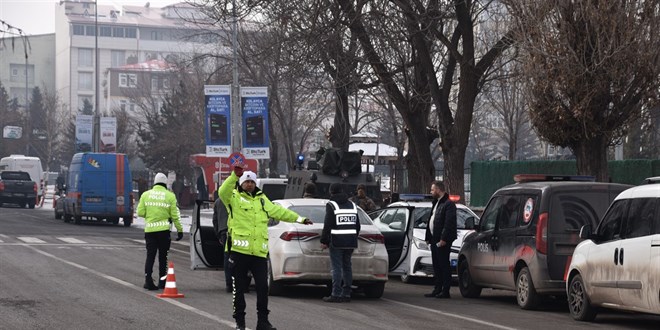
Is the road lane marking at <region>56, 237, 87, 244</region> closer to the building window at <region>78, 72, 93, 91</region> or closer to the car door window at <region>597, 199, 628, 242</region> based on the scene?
the car door window at <region>597, 199, 628, 242</region>

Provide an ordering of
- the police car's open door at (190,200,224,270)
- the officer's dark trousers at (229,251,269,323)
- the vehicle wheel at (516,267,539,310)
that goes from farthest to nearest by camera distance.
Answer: the police car's open door at (190,200,224,270)
the vehicle wheel at (516,267,539,310)
the officer's dark trousers at (229,251,269,323)

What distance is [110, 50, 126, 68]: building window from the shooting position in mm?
164625

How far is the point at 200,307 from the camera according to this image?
1551 centimetres

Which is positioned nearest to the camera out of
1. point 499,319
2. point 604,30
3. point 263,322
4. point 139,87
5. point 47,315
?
point 263,322

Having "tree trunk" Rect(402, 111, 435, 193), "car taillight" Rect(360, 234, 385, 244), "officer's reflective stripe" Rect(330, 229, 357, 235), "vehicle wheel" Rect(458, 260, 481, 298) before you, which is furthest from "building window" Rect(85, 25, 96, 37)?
"officer's reflective stripe" Rect(330, 229, 357, 235)

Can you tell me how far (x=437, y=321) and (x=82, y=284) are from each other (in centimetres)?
638

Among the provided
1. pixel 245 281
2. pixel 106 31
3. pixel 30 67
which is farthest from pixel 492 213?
pixel 106 31

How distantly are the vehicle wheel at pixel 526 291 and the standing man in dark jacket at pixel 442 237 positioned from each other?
1.87 m

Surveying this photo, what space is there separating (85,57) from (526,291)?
149m

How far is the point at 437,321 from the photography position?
14703 mm

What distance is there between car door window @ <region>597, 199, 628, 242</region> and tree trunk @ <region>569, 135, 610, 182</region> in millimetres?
7261

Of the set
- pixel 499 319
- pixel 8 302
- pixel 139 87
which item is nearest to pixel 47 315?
pixel 8 302

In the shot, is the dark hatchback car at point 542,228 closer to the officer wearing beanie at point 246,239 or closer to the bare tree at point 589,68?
the bare tree at point 589,68

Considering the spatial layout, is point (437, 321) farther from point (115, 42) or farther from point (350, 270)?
point (115, 42)
